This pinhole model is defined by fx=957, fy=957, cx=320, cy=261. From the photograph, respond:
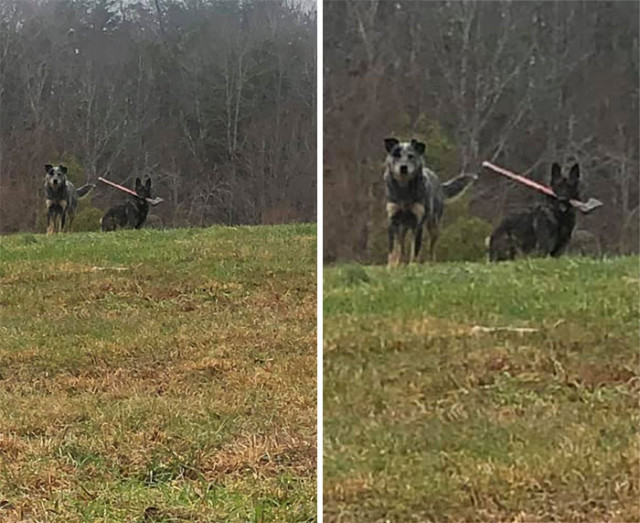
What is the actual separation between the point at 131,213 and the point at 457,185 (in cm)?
104

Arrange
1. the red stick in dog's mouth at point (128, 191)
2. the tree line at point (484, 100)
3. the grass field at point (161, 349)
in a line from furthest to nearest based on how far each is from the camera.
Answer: the red stick in dog's mouth at point (128, 191) < the grass field at point (161, 349) < the tree line at point (484, 100)

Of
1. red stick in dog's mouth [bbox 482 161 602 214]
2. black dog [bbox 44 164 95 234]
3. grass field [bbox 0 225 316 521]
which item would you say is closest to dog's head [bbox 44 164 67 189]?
black dog [bbox 44 164 95 234]

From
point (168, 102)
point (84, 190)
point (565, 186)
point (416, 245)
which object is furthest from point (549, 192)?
point (84, 190)

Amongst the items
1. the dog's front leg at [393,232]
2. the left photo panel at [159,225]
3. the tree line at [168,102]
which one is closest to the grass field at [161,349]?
the left photo panel at [159,225]

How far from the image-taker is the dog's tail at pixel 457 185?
6.06 feet

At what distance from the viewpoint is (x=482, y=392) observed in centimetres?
187

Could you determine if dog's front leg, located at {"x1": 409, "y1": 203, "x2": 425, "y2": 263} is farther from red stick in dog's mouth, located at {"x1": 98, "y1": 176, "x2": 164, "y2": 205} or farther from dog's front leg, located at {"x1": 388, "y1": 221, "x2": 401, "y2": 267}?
red stick in dog's mouth, located at {"x1": 98, "y1": 176, "x2": 164, "y2": 205}

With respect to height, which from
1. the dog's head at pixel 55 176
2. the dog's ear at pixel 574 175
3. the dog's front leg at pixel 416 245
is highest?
the dog's ear at pixel 574 175

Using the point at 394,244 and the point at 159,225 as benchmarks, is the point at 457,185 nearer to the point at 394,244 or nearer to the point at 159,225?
the point at 394,244

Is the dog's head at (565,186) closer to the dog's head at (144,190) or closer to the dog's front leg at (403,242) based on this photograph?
the dog's front leg at (403,242)

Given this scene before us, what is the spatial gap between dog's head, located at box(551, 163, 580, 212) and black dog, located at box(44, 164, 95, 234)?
123 cm

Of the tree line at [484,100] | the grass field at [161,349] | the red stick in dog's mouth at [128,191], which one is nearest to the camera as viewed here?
the tree line at [484,100]

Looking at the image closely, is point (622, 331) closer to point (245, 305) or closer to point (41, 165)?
point (245, 305)

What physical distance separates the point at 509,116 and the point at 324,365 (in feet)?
1.98
